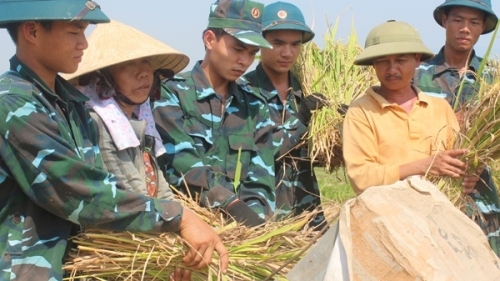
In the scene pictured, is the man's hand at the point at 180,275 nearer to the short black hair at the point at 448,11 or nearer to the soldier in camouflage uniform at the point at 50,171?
the soldier in camouflage uniform at the point at 50,171

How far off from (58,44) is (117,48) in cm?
51

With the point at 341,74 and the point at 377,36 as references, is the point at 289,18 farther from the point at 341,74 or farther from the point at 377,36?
the point at 377,36

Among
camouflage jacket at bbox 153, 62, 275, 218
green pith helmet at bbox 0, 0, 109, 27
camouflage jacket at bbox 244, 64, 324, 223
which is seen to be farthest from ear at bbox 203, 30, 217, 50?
green pith helmet at bbox 0, 0, 109, 27

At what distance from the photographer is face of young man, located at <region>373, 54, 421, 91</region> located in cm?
334

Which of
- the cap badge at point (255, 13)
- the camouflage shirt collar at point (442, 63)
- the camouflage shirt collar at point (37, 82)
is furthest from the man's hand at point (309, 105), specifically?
the camouflage shirt collar at point (37, 82)

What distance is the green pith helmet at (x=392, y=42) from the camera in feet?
10.8

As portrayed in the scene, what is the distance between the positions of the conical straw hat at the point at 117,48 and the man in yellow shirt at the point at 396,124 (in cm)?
85

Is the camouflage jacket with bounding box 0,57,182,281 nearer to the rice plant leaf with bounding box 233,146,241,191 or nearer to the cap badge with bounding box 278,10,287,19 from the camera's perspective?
the rice plant leaf with bounding box 233,146,241,191

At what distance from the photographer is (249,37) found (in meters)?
3.53

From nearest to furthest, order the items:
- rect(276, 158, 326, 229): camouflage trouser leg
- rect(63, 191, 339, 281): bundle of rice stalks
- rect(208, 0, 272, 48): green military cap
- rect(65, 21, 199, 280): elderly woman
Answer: rect(63, 191, 339, 281): bundle of rice stalks → rect(65, 21, 199, 280): elderly woman → rect(208, 0, 272, 48): green military cap → rect(276, 158, 326, 229): camouflage trouser leg

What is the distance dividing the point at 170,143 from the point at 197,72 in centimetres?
44

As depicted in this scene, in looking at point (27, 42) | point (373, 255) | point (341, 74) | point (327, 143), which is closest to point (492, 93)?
point (327, 143)

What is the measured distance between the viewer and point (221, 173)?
343cm

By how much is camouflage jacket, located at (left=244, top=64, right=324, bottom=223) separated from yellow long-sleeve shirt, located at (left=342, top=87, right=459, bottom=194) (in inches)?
22.6
